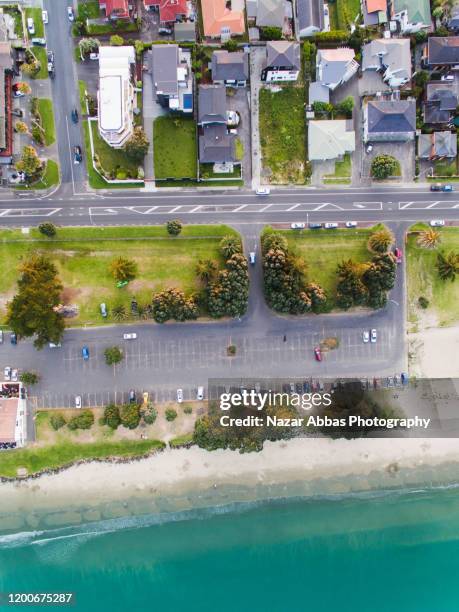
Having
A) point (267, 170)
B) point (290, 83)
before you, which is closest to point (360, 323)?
point (267, 170)

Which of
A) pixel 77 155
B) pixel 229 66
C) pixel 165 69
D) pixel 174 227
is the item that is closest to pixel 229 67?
pixel 229 66

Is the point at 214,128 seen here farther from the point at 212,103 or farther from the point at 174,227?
the point at 174,227

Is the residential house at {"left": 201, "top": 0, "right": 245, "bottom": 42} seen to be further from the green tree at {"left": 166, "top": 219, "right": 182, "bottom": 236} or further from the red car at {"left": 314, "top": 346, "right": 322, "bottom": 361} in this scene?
the red car at {"left": 314, "top": 346, "right": 322, "bottom": 361}

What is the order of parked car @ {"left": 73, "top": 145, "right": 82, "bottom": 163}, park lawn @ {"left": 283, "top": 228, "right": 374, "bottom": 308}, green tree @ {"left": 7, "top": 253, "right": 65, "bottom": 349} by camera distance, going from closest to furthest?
green tree @ {"left": 7, "top": 253, "right": 65, "bottom": 349} < parked car @ {"left": 73, "top": 145, "right": 82, "bottom": 163} < park lawn @ {"left": 283, "top": 228, "right": 374, "bottom": 308}

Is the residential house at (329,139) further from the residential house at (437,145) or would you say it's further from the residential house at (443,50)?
the residential house at (443,50)

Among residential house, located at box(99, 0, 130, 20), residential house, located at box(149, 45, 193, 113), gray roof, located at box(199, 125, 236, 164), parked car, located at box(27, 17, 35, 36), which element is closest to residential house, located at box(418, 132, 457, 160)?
gray roof, located at box(199, 125, 236, 164)

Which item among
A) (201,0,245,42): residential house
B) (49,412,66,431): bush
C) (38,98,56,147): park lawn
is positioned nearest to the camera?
(201,0,245,42): residential house

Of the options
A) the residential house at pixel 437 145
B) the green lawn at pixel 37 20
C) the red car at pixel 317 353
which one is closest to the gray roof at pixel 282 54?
the residential house at pixel 437 145
